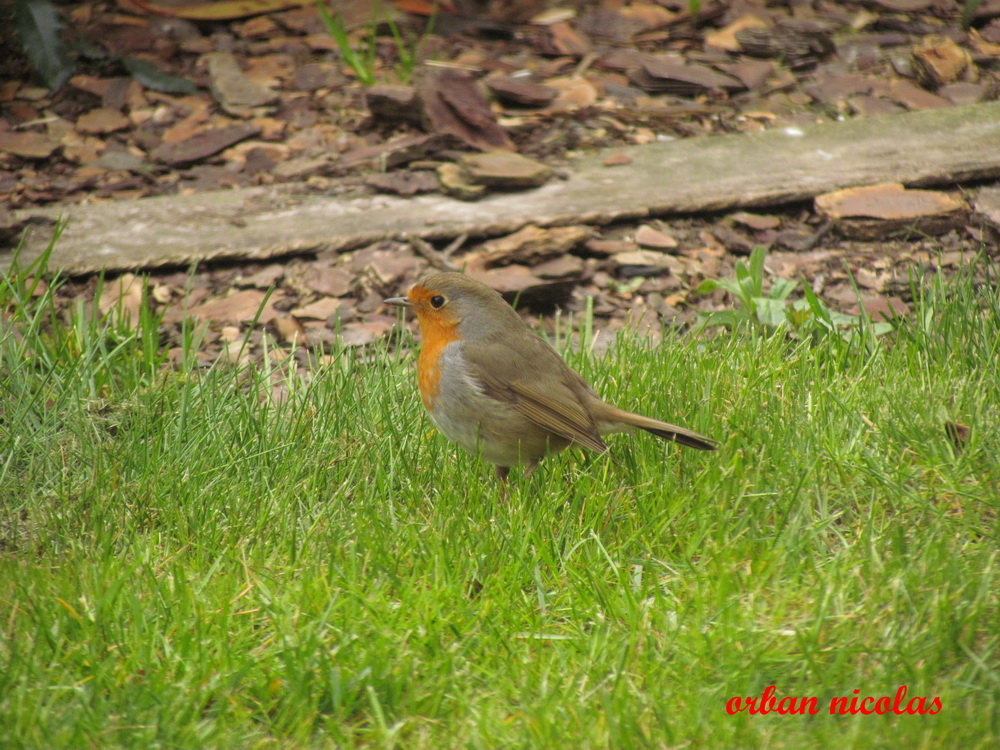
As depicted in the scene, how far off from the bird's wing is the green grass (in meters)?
0.18

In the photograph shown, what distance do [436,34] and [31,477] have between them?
Answer: 4.92m

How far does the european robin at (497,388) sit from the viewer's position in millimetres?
3762

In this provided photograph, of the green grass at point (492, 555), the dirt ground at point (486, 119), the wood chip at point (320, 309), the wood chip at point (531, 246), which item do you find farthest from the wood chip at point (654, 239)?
the wood chip at point (320, 309)

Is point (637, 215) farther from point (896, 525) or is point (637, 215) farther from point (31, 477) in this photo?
point (31, 477)

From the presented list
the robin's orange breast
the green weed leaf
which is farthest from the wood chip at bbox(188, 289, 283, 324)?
the green weed leaf

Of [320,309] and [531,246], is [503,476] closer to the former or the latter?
[320,309]

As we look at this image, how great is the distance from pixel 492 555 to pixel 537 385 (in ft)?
2.74

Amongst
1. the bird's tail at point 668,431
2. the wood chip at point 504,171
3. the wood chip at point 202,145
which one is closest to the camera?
→ the bird's tail at point 668,431

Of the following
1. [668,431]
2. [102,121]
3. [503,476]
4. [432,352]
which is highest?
[102,121]

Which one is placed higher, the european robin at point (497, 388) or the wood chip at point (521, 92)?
the wood chip at point (521, 92)

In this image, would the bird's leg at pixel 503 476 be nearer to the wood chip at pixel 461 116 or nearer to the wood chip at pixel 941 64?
the wood chip at pixel 461 116

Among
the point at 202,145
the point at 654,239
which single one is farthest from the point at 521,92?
the point at 202,145

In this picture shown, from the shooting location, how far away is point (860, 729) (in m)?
2.40

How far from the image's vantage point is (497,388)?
12.7 feet
